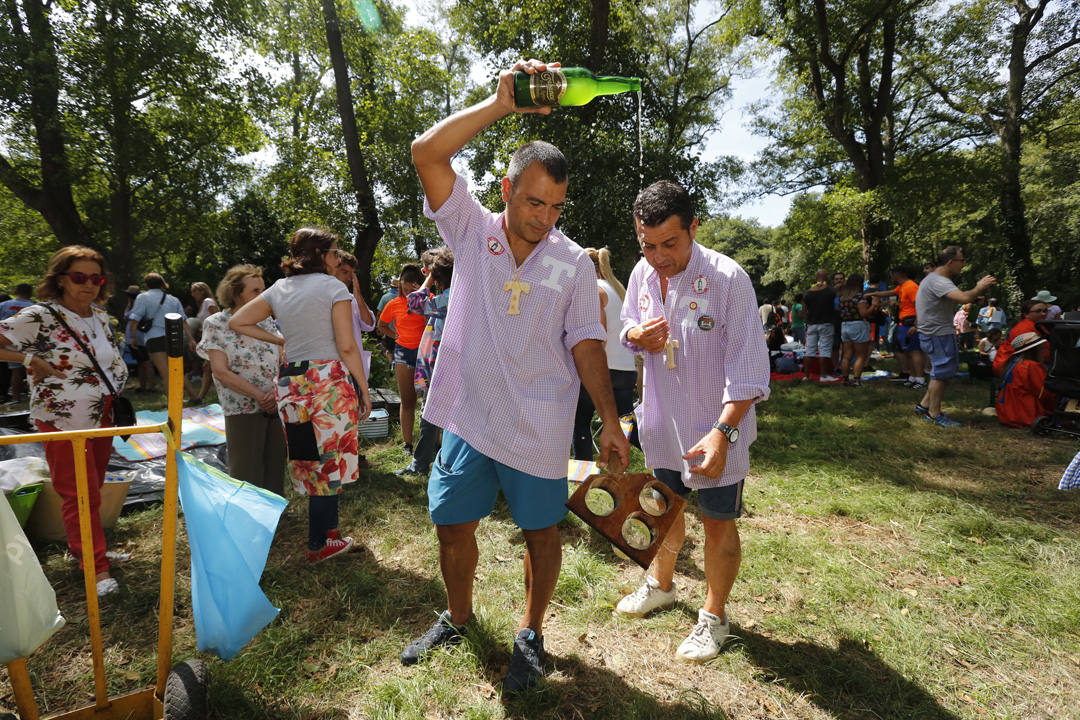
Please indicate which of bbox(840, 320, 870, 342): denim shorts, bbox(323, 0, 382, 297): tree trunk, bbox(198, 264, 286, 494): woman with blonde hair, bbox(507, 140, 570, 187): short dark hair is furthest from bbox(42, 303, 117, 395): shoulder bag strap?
bbox(840, 320, 870, 342): denim shorts

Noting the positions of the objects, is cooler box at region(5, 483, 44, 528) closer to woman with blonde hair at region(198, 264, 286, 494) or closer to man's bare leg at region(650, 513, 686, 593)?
woman with blonde hair at region(198, 264, 286, 494)

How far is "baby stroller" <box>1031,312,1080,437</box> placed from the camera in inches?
236

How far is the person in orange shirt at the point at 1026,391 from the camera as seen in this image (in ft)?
21.5

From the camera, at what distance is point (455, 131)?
198cm

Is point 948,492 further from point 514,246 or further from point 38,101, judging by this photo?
point 38,101

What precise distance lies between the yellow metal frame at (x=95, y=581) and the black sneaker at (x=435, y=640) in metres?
0.98

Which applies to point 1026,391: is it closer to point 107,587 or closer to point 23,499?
point 107,587

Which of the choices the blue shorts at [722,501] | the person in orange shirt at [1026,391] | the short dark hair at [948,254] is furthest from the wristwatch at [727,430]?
the person in orange shirt at [1026,391]

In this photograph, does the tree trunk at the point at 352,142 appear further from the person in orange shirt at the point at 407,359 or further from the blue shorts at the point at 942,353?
the blue shorts at the point at 942,353

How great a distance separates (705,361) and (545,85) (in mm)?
1351

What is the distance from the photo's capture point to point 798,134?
1919cm

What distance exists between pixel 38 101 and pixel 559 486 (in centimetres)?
1655

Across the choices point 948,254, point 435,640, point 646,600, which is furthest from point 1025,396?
point 435,640

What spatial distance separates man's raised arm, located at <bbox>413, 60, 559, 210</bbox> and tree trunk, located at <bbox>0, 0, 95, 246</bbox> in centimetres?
1463
